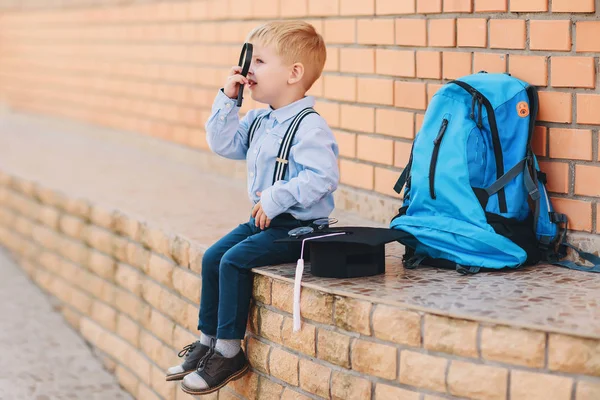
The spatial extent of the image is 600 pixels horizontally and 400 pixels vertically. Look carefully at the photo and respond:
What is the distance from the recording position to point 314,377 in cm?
334

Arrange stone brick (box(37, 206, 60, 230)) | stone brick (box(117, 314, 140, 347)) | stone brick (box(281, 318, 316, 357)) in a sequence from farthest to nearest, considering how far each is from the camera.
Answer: stone brick (box(37, 206, 60, 230)), stone brick (box(117, 314, 140, 347)), stone brick (box(281, 318, 316, 357))

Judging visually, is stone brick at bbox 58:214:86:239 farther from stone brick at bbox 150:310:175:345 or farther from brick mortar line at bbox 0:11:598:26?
brick mortar line at bbox 0:11:598:26

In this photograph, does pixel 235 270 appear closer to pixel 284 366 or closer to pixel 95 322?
pixel 284 366

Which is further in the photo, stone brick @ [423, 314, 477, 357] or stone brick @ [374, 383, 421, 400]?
stone brick @ [374, 383, 421, 400]

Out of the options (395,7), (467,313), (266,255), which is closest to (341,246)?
(266,255)

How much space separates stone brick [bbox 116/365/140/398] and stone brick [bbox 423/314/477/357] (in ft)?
8.09

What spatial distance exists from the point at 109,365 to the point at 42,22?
5.53m

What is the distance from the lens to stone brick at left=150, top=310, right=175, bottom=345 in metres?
4.59

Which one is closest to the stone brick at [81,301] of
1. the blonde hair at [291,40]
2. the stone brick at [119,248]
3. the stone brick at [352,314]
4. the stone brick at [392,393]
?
the stone brick at [119,248]

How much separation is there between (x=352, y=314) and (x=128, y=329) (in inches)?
92.0

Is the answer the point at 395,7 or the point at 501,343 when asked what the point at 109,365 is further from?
the point at 501,343

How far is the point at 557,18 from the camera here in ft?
11.7

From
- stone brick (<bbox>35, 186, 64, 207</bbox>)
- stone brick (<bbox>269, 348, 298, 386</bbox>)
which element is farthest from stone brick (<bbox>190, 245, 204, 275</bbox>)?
stone brick (<bbox>35, 186, 64, 207</bbox>)

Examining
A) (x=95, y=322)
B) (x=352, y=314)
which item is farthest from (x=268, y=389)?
(x=95, y=322)
